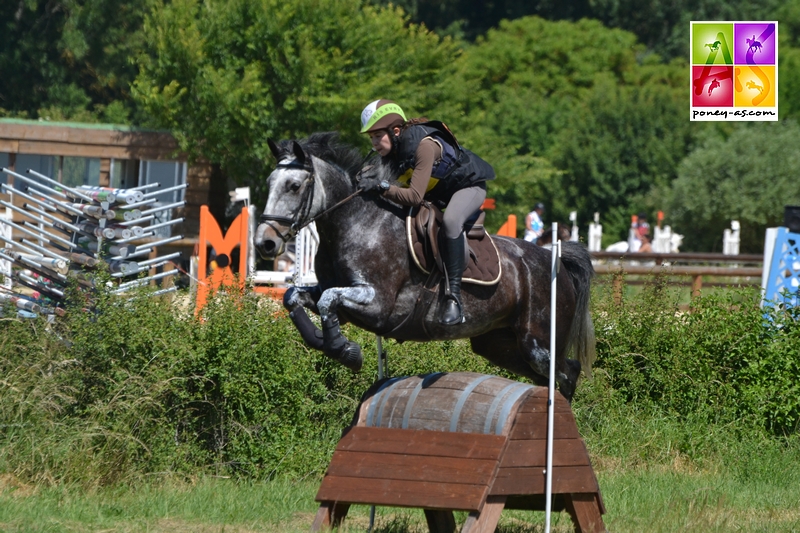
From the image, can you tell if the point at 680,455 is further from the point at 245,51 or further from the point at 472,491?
the point at 245,51

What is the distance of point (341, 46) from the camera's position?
22.4 metres

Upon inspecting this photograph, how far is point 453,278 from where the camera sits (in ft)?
21.2

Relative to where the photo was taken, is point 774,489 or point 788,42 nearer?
point 774,489

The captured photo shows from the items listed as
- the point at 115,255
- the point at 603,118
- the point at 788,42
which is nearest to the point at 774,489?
the point at 115,255

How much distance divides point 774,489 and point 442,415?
332 cm

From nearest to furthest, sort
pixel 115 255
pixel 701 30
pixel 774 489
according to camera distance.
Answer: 1. pixel 774 489
2. pixel 115 255
3. pixel 701 30

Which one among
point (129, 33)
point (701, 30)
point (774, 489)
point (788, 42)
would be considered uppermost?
point (788, 42)

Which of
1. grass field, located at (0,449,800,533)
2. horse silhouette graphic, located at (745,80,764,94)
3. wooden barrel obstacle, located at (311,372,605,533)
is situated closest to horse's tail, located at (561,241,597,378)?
grass field, located at (0,449,800,533)

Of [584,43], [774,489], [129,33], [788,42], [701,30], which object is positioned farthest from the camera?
[788,42]

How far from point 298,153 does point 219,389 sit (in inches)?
93.9

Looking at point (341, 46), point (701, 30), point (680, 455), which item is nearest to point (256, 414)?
point (680, 455)

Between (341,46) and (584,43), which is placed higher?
(584,43)

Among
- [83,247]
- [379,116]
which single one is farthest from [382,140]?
[83,247]

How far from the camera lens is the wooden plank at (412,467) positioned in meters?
5.55
